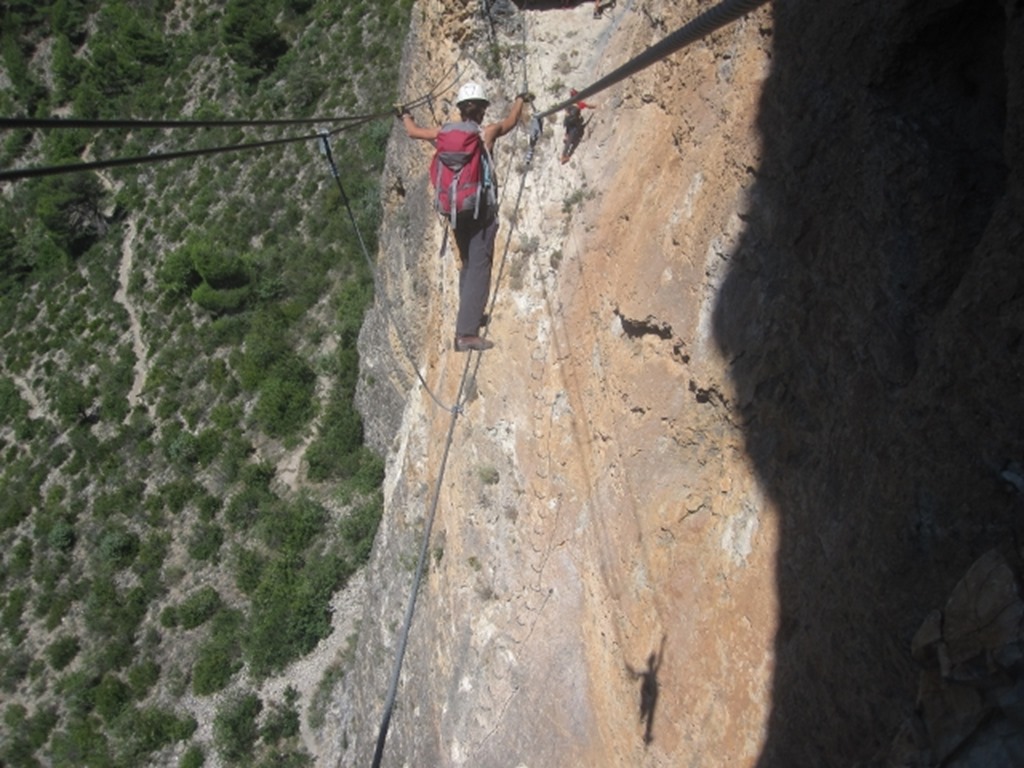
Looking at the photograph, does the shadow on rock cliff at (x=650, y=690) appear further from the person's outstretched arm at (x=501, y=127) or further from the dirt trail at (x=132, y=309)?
the dirt trail at (x=132, y=309)

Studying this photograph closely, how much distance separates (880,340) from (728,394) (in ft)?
5.27

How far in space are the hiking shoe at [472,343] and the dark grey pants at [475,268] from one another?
0.05 meters

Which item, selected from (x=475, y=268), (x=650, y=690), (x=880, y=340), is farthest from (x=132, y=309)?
(x=880, y=340)

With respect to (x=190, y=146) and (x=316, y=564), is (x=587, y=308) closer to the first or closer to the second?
(x=316, y=564)

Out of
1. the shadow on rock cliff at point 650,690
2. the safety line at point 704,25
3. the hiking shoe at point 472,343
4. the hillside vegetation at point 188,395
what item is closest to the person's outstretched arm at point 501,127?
the hiking shoe at point 472,343

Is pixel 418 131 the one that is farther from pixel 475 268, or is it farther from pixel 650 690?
pixel 650 690

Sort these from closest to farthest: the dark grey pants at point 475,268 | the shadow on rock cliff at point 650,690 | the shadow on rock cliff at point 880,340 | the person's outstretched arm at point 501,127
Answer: the shadow on rock cliff at point 880,340, the shadow on rock cliff at point 650,690, the person's outstretched arm at point 501,127, the dark grey pants at point 475,268

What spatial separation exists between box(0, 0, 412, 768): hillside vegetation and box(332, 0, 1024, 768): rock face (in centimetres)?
1195

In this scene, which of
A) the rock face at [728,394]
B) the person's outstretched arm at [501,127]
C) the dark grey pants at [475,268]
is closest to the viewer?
the rock face at [728,394]

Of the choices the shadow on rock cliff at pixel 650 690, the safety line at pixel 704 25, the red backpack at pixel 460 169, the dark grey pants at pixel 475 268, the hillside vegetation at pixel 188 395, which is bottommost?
the hillside vegetation at pixel 188 395

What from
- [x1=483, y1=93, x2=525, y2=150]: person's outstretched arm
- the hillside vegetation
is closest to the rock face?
[x1=483, y1=93, x2=525, y2=150]: person's outstretched arm

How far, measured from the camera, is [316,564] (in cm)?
2150

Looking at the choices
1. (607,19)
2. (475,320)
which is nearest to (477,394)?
(475,320)

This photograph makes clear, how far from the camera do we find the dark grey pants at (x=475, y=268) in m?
9.12
